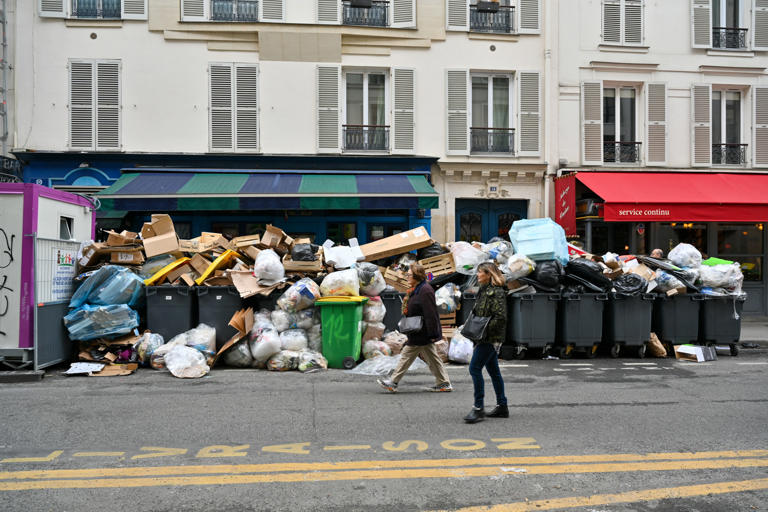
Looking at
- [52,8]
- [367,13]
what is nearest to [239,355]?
[367,13]

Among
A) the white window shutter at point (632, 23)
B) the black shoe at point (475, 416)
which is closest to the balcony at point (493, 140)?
the white window shutter at point (632, 23)

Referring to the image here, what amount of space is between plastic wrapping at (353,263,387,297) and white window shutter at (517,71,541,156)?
25.5 feet

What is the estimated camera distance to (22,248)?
7.40 m

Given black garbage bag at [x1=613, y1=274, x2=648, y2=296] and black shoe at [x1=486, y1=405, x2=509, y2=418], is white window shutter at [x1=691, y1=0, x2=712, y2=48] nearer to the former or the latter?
black garbage bag at [x1=613, y1=274, x2=648, y2=296]

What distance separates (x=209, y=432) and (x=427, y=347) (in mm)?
2636

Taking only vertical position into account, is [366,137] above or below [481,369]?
above

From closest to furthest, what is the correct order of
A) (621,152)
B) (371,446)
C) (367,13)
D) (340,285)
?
(371,446), (340,285), (367,13), (621,152)

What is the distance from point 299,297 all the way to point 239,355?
47.9 inches

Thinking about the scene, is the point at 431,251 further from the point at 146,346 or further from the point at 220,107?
the point at 220,107

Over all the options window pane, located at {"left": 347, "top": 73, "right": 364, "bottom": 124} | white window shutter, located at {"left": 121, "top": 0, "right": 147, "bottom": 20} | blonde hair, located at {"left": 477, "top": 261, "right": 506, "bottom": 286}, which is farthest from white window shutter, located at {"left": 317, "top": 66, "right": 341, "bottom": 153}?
blonde hair, located at {"left": 477, "top": 261, "right": 506, "bottom": 286}

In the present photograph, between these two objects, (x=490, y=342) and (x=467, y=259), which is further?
(x=467, y=259)

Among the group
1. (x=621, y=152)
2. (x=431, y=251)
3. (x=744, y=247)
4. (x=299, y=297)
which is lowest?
(x=299, y=297)

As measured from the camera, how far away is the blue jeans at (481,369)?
17.6 ft

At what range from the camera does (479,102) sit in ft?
49.2
